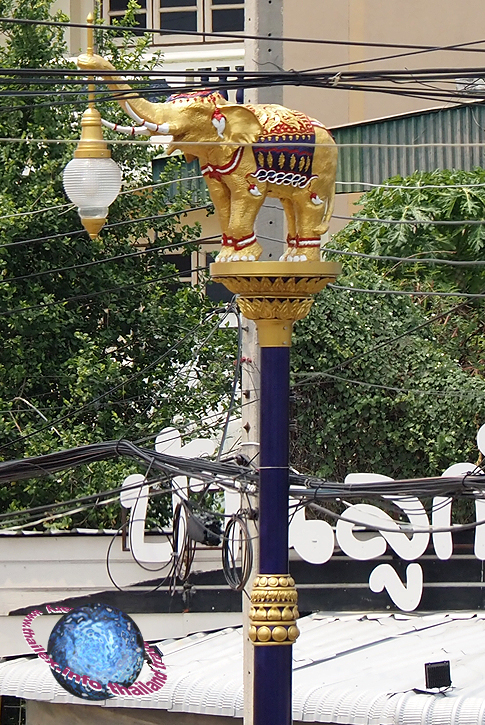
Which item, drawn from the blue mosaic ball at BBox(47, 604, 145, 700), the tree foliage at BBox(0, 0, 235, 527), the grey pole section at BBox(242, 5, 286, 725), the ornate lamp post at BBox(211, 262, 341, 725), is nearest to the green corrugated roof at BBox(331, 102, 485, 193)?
the tree foliage at BBox(0, 0, 235, 527)

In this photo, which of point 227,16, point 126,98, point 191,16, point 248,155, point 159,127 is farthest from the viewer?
point 191,16

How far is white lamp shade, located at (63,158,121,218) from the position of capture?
9.60 metres

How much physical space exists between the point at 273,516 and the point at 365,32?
15.1m

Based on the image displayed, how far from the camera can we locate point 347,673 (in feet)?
42.1

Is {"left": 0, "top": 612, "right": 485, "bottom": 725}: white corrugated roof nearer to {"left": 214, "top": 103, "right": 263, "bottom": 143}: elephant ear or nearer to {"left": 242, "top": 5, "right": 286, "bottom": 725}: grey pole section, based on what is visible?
{"left": 242, "top": 5, "right": 286, "bottom": 725}: grey pole section

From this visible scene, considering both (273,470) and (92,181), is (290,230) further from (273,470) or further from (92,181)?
(273,470)

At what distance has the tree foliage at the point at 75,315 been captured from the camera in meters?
16.6

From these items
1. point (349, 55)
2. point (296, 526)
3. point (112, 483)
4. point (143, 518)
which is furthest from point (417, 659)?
point (349, 55)

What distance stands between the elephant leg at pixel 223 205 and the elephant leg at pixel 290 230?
0.37 m

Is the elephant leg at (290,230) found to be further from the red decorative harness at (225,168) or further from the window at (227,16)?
the window at (227,16)

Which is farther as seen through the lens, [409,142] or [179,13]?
[179,13]

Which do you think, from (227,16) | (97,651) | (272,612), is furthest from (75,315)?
(272,612)

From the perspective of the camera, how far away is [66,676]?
39.4ft

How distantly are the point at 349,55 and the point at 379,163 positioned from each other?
9.62 ft
